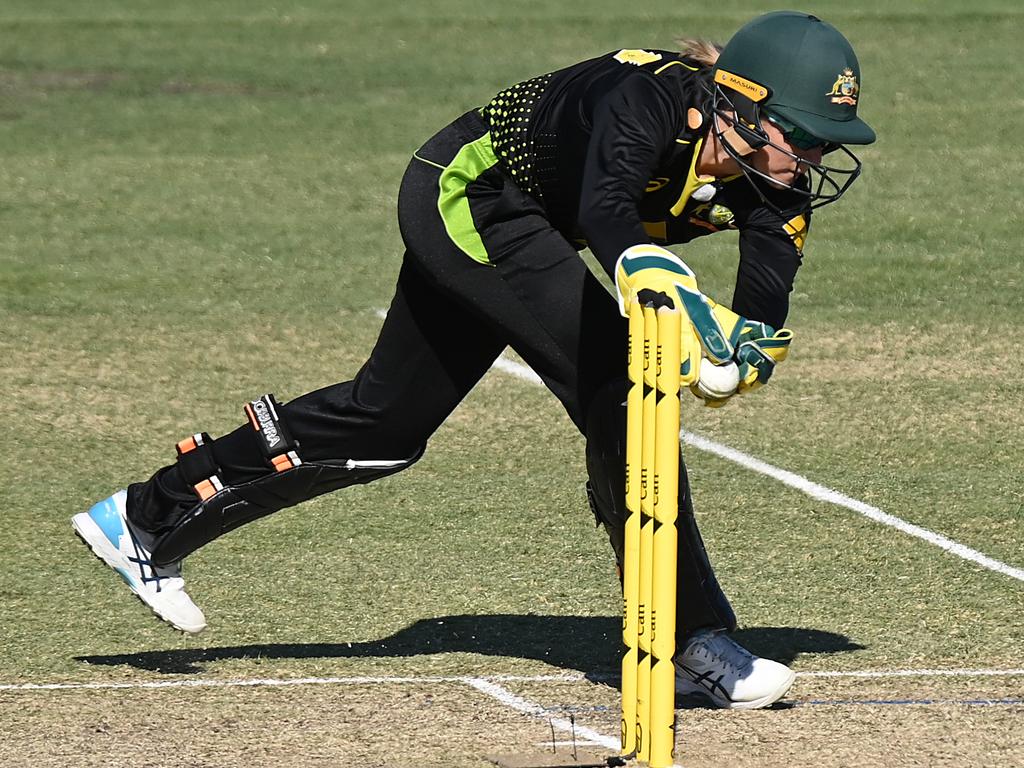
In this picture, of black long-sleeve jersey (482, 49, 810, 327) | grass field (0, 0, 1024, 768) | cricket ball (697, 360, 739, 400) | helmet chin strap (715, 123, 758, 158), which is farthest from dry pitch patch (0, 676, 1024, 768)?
helmet chin strap (715, 123, 758, 158)

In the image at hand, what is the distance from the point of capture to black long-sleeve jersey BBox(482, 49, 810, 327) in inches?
178

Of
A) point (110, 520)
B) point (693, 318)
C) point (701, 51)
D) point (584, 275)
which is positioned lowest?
point (110, 520)

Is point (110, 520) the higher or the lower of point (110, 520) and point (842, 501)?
the higher

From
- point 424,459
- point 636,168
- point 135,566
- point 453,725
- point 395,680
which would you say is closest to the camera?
point 636,168

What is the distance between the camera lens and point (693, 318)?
434cm

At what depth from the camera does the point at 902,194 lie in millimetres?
12289

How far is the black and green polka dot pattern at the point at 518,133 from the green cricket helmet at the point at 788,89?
556 millimetres

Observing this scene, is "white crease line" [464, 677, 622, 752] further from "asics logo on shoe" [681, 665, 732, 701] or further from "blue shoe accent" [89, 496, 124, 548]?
Answer: "blue shoe accent" [89, 496, 124, 548]

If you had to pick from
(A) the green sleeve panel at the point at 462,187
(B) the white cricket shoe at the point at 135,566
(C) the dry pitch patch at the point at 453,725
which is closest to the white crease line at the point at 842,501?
(C) the dry pitch patch at the point at 453,725

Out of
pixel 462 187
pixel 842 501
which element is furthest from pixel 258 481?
pixel 842 501

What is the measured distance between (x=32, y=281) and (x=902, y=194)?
5603 millimetres

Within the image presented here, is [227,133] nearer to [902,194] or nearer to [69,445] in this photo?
[902,194]

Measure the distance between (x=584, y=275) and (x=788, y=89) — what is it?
0.77 meters

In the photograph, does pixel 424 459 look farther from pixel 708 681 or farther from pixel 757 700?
pixel 757 700
